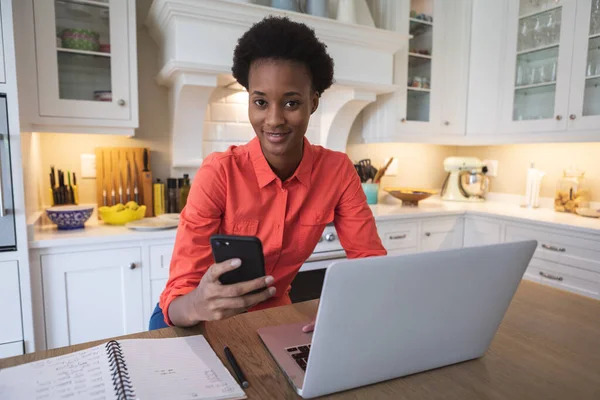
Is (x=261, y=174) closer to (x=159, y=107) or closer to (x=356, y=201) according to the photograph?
(x=356, y=201)

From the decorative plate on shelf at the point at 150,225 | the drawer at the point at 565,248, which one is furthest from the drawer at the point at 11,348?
the drawer at the point at 565,248

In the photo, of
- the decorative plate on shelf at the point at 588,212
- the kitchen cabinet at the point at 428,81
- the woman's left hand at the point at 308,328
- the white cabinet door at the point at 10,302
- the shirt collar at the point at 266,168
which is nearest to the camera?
the woman's left hand at the point at 308,328

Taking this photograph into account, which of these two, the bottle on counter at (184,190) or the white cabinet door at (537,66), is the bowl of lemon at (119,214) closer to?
the bottle on counter at (184,190)

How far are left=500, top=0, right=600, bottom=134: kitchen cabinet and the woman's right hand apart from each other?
2252 millimetres

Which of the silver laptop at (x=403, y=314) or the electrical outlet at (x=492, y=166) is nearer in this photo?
the silver laptop at (x=403, y=314)

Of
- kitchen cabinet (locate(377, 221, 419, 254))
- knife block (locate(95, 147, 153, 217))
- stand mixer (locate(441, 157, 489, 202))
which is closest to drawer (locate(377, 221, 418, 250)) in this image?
kitchen cabinet (locate(377, 221, 419, 254))

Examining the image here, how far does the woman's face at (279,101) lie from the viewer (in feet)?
3.23

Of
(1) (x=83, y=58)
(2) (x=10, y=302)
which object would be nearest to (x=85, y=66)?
(1) (x=83, y=58)

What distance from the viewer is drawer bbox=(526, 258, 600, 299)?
6.50 feet

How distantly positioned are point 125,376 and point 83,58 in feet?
5.50

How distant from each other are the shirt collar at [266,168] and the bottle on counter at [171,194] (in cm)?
114

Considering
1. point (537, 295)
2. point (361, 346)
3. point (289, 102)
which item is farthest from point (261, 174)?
point (537, 295)

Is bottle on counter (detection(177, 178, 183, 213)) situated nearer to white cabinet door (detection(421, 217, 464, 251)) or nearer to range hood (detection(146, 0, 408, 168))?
range hood (detection(146, 0, 408, 168))

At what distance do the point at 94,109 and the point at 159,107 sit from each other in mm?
455
